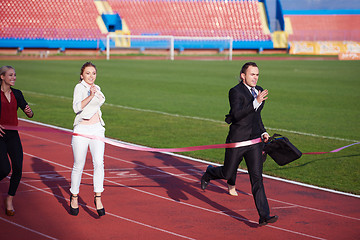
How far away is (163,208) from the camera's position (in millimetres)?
7875

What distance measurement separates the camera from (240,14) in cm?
8125

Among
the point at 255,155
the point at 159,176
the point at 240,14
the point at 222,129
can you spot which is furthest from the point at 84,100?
the point at 240,14

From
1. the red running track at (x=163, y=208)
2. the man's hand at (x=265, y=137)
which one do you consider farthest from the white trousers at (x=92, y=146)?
the man's hand at (x=265, y=137)

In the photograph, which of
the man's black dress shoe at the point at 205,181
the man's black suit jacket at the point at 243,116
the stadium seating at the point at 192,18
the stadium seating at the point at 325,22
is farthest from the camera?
the stadium seating at the point at 325,22

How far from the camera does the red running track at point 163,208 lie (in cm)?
683

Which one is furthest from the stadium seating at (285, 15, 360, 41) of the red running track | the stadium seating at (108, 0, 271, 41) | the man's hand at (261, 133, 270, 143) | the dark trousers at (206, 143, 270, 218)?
the man's hand at (261, 133, 270, 143)

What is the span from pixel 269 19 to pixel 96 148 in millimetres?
77700

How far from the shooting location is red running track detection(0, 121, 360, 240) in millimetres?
6828

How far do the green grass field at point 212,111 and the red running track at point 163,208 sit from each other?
1.30 m

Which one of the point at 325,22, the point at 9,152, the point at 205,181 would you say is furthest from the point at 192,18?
the point at 9,152

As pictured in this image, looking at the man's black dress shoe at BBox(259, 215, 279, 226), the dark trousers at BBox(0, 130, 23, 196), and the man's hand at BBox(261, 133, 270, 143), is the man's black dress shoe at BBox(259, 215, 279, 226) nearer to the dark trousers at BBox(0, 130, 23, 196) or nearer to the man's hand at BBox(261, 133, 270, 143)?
the man's hand at BBox(261, 133, 270, 143)

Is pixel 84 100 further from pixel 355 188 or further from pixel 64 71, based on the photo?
pixel 64 71

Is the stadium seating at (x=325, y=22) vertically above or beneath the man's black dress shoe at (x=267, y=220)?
above

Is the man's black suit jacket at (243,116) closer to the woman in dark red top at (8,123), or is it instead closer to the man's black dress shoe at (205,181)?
the man's black dress shoe at (205,181)
